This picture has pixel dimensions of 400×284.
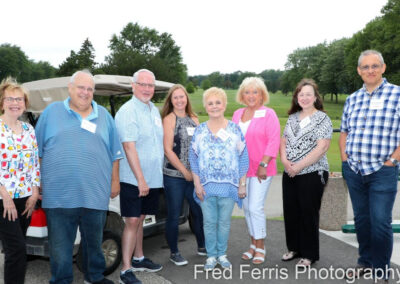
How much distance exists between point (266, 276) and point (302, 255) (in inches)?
21.6

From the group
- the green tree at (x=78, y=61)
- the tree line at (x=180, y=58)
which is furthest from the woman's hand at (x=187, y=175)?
the green tree at (x=78, y=61)

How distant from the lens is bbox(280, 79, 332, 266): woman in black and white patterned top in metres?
4.38

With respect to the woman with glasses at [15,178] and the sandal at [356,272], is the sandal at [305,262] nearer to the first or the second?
the sandal at [356,272]

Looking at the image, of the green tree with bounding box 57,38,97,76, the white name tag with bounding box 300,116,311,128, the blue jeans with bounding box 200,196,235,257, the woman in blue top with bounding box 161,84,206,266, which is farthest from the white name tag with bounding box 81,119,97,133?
the green tree with bounding box 57,38,97,76

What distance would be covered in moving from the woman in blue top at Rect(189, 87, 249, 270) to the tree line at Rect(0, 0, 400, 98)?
4089 cm

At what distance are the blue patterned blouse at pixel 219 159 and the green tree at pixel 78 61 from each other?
58.5 m

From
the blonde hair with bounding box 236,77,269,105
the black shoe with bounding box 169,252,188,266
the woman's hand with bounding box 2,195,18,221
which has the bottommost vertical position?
the black shoe with bounding box 169,252,188,266

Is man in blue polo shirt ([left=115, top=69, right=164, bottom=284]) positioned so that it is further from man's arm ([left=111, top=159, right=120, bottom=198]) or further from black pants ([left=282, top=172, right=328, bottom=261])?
black pants ([left=282, top=172, right=328, bottom=261])

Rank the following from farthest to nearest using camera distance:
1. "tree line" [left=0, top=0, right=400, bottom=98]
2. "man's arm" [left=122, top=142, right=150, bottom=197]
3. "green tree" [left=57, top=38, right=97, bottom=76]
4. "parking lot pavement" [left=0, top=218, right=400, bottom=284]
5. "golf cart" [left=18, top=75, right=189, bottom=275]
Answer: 1. "green tree" [left=57, top=38, right=97, bottom=76]
2. "tree line" [left=0, top=0, right=400, bottom=98]
3. "parking lot pavement" [left=0, top=218, right=400, bottom=284]
4. "man's arm" [left=122, top=142, right=150, bottom=197]
5. "golf cart" [left=18, top=75, right=189, bottom=275]

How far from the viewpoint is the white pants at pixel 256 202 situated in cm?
464

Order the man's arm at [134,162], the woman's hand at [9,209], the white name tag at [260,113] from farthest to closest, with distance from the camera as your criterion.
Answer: the white name tag at [260,113], the man's arm at [134,162], the woman's hand at [9,209]

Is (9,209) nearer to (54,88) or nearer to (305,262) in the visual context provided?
(54,88)

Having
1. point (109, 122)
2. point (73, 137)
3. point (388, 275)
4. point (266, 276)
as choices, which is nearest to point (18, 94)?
point (73, 137)

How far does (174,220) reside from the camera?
455 cm
